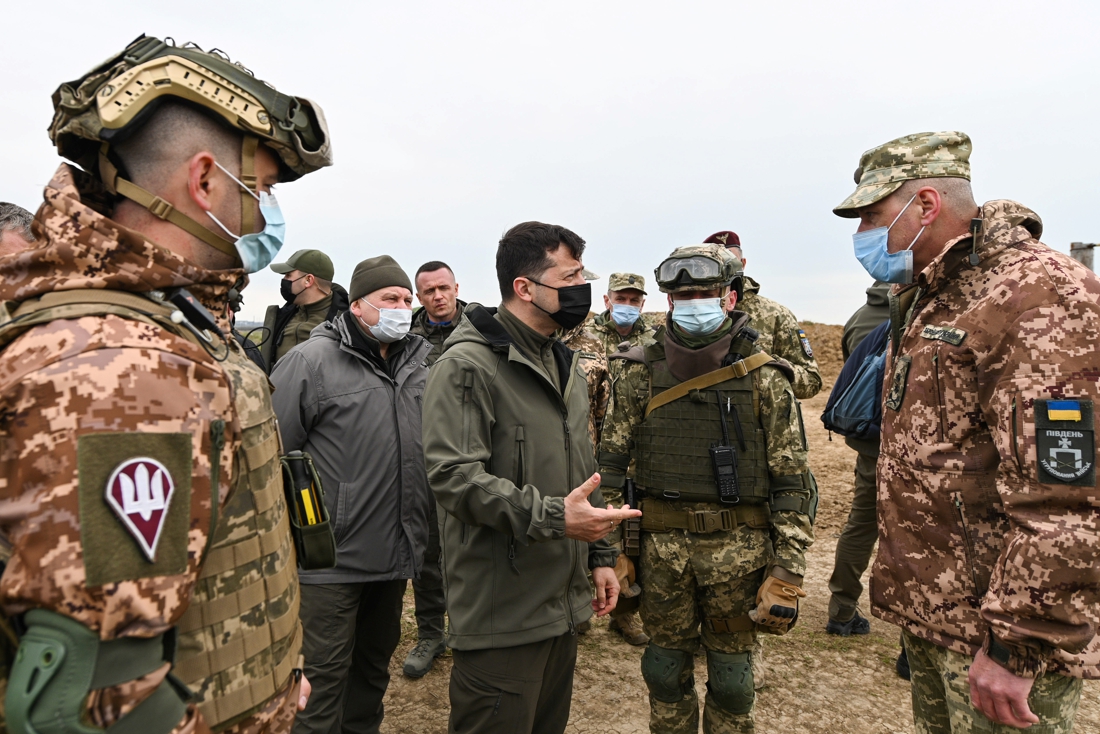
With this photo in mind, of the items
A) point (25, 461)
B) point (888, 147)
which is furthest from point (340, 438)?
point (888, 147)

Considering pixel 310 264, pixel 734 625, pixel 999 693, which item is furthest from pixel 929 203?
pixel 310 264

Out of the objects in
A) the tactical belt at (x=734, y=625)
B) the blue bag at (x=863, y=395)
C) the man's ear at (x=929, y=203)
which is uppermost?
the man's ear at (x=929, y=203)

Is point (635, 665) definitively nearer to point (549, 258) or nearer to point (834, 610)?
point (834, 610)

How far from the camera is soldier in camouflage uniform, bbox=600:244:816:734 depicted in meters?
3.14

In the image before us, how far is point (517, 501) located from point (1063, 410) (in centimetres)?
167

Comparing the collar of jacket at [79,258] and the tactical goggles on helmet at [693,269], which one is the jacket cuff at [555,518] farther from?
the tactical goggles on helmet at [693,269]

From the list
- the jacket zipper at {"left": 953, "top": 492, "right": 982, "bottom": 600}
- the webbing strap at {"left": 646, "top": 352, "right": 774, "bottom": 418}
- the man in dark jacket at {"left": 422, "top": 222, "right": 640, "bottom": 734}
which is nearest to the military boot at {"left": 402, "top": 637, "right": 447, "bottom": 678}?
the man in dark jacket at {"left": 422, "top": 222, "right": 640, "bottom": 734}

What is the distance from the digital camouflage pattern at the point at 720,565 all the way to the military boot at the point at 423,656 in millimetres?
1865

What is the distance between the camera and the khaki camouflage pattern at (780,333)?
5.28 meters

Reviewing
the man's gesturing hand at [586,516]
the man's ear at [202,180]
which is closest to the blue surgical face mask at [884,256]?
the man's gesturing hand at [586,516]

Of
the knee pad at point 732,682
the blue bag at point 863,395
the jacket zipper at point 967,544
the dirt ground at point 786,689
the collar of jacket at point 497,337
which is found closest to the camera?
the jacket zipper at point 967,544

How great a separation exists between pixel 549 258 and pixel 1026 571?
1.96m

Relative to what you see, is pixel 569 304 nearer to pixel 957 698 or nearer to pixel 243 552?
pixel 243 552

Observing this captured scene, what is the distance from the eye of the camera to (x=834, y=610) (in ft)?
16.6
